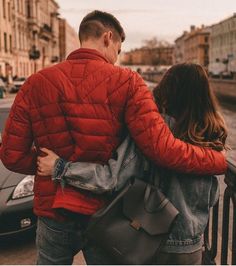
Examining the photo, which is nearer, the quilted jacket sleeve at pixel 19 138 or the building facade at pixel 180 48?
the quilted jacket sleeve at pixel 19 138

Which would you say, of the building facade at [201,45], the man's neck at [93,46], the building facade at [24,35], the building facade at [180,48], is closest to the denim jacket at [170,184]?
the man's neck at [93,46]

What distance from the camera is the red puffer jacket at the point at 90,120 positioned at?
6.02ft

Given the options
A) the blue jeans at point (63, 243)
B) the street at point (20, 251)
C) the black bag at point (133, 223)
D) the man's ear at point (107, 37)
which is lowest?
the street at point (20, 251)

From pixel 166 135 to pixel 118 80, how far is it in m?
0.29

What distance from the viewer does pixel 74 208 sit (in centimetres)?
186

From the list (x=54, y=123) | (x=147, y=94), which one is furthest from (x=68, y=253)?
(x=147, y=94)

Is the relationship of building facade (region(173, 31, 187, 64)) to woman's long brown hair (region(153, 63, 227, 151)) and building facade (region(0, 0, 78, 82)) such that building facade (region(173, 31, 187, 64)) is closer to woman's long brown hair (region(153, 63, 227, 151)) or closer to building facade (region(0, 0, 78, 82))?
building facade (region(0, 0, 78, 82))

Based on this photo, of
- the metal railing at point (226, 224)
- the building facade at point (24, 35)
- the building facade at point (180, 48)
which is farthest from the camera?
the building facade at point (180, 48)

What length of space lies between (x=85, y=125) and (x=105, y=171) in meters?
0.20

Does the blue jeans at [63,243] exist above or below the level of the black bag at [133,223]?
below

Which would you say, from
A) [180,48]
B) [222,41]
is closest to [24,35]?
[222,41]

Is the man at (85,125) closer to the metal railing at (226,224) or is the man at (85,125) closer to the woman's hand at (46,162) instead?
the woman's hand at (46,162)

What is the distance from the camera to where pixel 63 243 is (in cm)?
201

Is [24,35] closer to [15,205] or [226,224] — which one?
[15,205]
